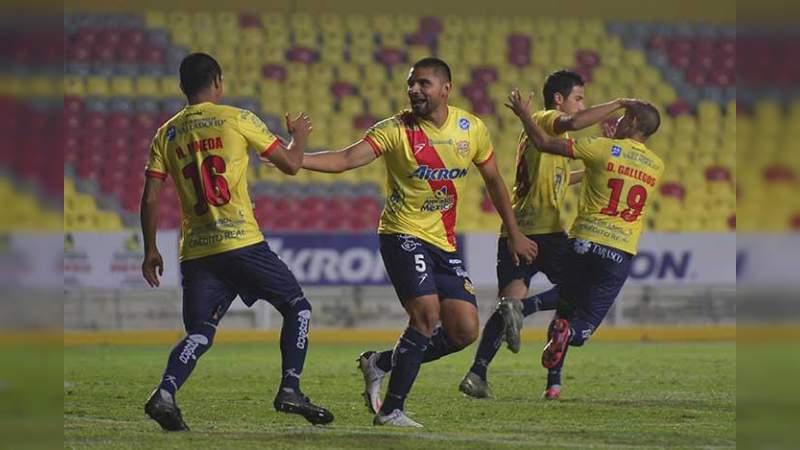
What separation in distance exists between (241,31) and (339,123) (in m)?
2.33

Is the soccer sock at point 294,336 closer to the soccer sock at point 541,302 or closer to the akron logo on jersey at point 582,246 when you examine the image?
the akron logo on jersey at point 582,246

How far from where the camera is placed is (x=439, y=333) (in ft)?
25.7

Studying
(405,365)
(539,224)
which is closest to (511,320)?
(539,224)

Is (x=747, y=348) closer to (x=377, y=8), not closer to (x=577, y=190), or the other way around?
(x=577, y=190)

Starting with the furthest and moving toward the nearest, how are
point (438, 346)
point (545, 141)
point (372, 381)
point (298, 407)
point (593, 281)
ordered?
point (593, 281) → point (545, 141) → point (372, 381) → point (438, 346) → point (298, 407)

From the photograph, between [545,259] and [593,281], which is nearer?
[593,281]

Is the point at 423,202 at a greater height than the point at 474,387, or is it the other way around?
the point at 423,202

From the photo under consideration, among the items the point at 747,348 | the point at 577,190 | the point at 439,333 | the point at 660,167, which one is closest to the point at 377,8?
the point at 577,190

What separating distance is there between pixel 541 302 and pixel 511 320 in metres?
0.93

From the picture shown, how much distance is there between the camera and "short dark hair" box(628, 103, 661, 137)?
896cm

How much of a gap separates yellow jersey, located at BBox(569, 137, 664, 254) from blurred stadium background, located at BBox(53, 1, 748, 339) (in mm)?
7972

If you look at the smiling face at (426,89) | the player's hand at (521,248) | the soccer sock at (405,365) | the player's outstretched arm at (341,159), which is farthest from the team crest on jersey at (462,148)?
the soccer sock at (405,365)

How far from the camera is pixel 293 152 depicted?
6836mm

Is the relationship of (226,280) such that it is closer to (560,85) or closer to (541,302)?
(541,302)
